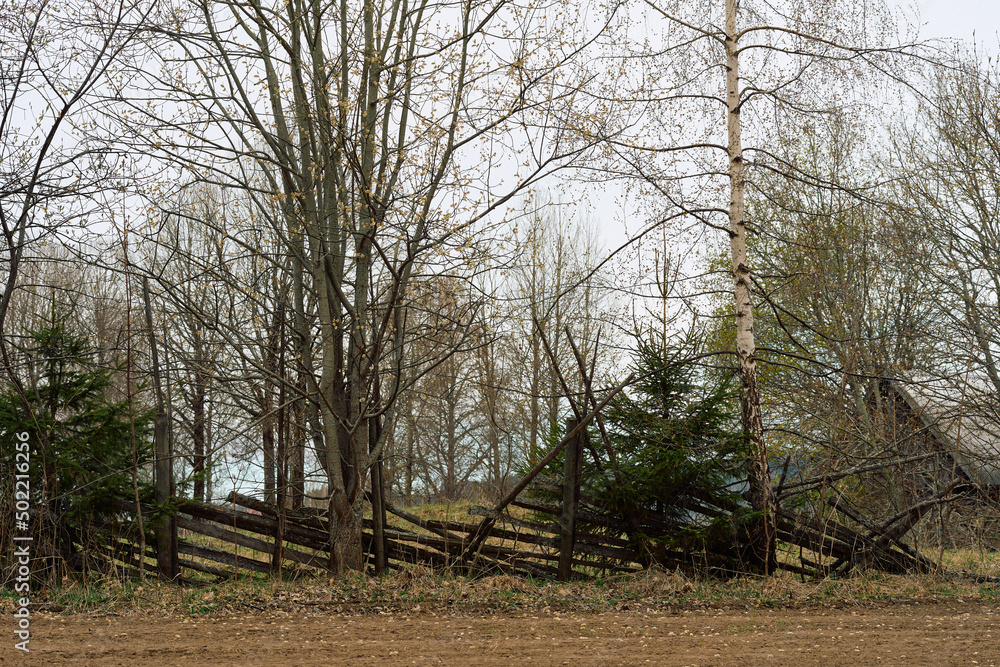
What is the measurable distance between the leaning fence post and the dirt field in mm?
1395

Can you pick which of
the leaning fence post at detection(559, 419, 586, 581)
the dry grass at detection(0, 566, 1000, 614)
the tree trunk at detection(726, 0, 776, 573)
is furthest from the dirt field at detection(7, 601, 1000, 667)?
the leaning fence post at detection(559, 419, 586, 581)

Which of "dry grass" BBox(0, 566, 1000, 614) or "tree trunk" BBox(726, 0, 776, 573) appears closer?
"dry grass" BBox(0, 566, 1000, 614)

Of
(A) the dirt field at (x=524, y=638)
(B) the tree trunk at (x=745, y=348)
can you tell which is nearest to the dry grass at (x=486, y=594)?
(A) the dirt field at (x=524, y=638)

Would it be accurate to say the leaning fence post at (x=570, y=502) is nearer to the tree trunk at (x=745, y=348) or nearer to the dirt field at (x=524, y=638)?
the dirt field at (x=524, y=638)

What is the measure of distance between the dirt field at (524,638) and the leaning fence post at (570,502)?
139cm

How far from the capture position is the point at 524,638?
5402 millimetres

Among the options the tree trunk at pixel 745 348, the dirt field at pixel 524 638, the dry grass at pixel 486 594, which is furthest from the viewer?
the tree trunk at pixel 745 348

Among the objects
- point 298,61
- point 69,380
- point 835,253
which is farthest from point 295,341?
point 835,253

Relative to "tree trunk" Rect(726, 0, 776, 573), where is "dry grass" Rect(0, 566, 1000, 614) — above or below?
below

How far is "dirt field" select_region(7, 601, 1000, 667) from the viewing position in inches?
190

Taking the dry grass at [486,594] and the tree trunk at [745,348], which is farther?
the tree trunk at [745,348]

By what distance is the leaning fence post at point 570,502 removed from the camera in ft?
24.9

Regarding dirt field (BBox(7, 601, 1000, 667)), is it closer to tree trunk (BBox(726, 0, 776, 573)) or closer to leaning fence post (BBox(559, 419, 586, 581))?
tree trunk (BBox(726, 0, 776, 573))

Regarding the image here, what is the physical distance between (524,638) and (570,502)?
2355 millimetres
